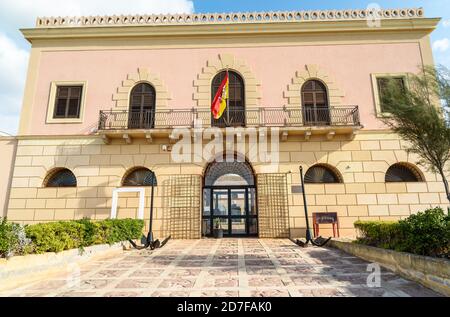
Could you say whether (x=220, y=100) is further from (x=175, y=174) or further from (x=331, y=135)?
(x=331, y=135)

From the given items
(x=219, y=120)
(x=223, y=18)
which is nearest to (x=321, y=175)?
(x=219, y=120)

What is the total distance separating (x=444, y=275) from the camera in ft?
12.8

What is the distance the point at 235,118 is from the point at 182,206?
4.67 metres

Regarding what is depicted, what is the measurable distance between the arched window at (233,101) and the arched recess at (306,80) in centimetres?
215

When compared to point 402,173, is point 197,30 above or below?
above

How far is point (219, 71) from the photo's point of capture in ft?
43.7

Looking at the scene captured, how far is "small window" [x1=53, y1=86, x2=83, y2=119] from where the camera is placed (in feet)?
42.3

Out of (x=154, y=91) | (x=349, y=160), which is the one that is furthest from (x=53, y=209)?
(x=349, y=160)

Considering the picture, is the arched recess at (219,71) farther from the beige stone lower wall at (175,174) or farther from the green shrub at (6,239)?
the green shrub at (6,239)

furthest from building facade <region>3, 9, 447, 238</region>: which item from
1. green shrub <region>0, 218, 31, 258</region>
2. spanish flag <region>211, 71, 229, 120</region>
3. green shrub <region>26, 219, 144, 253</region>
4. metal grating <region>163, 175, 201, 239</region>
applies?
green shrub <region>0, 218, 31, 258</region>

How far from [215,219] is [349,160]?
6.54m

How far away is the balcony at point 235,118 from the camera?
12.2 m

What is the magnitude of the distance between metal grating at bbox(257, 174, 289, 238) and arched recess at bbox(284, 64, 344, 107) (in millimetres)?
3689
